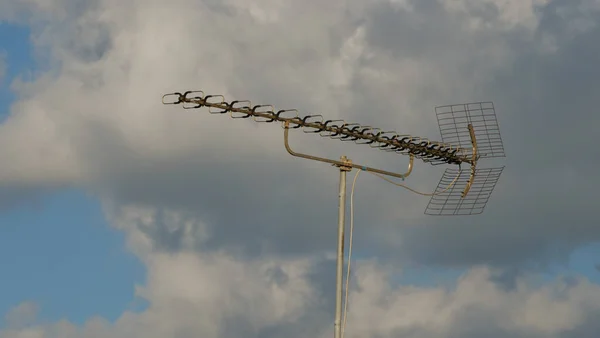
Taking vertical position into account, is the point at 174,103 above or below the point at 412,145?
below

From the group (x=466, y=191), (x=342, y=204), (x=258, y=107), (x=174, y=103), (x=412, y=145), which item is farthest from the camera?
(x=466, y=191)

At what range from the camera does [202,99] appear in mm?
33406

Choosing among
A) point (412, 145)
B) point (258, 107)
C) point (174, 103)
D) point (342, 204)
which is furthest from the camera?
point (412, 145)

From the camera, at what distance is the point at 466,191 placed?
1871 inches

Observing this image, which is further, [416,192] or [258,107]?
[416,192]

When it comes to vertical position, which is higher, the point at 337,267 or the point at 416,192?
the point at 416,192

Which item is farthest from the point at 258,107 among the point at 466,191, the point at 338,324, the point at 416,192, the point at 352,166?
the point at 466,191

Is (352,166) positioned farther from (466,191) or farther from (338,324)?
(466,191)

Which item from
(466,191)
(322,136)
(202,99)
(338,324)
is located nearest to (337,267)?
(338,324)

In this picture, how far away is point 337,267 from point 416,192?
836cm

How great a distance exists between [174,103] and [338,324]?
968cm

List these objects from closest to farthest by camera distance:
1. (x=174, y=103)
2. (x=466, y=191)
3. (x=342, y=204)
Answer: (x=174, y=103) → (x=342, y=204) → (x=466, y=191)

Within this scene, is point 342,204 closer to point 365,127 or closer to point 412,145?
point 365,127

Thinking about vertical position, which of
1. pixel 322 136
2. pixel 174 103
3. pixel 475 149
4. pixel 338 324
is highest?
pixel 475 149
